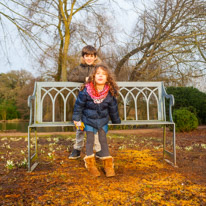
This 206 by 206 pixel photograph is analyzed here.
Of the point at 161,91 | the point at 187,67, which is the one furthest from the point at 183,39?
the point at 161,91

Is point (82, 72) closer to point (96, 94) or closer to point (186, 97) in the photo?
point (96, 94)

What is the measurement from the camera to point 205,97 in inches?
401

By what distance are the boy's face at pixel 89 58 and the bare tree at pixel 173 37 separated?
16.2ft

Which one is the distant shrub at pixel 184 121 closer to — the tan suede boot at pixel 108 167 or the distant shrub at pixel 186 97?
the distant shrub at pixel 186 97

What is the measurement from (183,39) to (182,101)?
3.05 meters

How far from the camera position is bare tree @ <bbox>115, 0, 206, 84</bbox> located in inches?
292

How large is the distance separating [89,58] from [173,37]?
5.47 metres

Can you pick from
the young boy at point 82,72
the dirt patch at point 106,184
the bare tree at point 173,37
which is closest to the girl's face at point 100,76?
the young boy at point 82,72

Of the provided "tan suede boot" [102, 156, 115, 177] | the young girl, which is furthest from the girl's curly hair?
"tan suede boot" [102, 156, 115, 177]

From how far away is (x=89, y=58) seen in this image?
316 cm

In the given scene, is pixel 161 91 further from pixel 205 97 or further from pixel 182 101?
pixel 205 97

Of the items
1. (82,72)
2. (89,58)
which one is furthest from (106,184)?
(89,58)

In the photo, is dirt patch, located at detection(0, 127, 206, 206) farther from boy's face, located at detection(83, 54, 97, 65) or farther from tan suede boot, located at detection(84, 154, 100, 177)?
boy's face, located at detection(83, 54, 97, 65)

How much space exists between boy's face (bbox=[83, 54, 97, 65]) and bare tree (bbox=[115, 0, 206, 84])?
4.93 m
